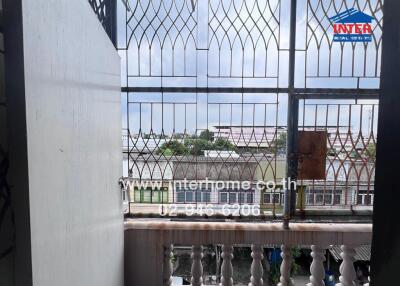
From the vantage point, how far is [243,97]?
1.65m

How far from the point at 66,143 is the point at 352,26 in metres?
1.69

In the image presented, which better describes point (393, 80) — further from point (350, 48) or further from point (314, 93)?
point (350, 48)

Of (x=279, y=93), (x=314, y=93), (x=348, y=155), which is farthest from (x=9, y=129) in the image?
(x=348, y=155)

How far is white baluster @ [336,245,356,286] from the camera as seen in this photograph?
1.47 m

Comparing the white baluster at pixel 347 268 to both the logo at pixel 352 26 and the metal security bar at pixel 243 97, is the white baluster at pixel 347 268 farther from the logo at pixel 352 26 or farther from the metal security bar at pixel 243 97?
the logo at pixel 352 26

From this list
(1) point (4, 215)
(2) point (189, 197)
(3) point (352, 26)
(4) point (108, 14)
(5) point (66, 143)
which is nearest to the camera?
(1) point (4, 215)

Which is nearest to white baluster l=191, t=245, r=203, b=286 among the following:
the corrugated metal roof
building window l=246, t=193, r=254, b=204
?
building window l=246, t=193, r=254, b=204

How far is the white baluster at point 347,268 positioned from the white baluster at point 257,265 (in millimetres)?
439

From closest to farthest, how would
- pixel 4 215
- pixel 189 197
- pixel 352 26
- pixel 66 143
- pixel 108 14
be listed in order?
pixel 4 215 → pixel 66 143 → pixel 108 14 → pixel 352 26 → pixel 189 197

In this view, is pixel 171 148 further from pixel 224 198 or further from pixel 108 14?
pixel 108 14

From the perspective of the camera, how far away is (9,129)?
50cm

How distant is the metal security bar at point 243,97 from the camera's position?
1.60m

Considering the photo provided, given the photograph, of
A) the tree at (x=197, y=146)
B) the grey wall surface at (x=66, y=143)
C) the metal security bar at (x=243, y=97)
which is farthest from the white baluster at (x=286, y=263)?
Result: the grey wall surface at (x=66, y=143)

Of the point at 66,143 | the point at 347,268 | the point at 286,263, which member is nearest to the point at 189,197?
the point at 286,263
